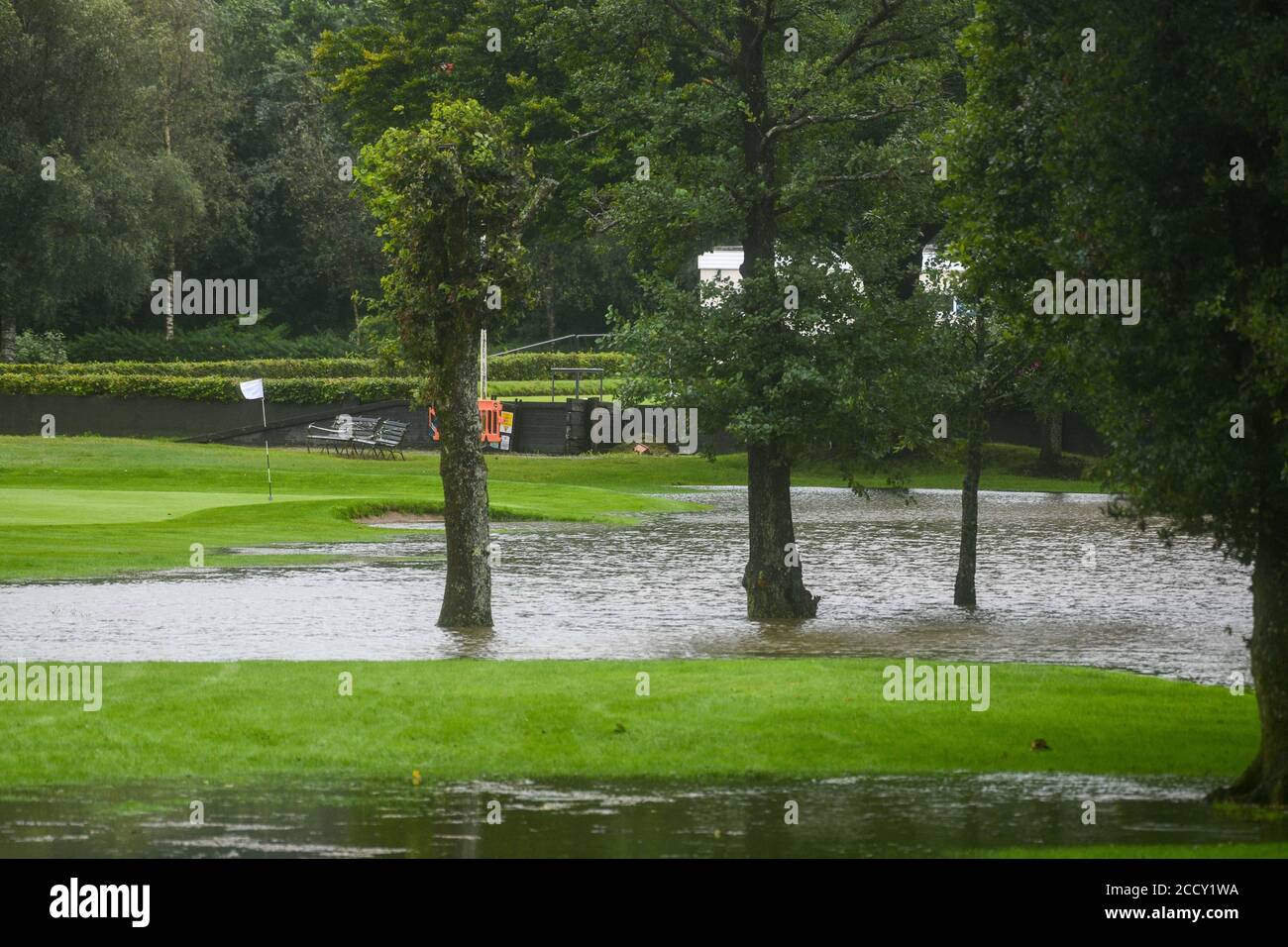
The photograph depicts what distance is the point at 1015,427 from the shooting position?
58.1 meters

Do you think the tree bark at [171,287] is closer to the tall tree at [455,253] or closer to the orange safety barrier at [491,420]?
the orange safety barrier at [491,420]

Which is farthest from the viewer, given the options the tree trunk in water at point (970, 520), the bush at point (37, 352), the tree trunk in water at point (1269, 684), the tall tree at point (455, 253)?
the bush at point (37, 352)

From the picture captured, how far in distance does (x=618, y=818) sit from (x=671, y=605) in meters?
12.9

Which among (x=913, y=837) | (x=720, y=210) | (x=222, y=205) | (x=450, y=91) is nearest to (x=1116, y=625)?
(x=720, y=210)

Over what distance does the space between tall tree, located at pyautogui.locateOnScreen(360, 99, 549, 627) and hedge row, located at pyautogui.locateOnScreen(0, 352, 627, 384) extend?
1497 inches

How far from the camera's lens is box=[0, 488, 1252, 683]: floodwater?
19.8 meters

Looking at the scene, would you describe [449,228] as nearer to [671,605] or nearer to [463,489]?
[463,489]

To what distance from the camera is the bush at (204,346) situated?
70875 millimetres

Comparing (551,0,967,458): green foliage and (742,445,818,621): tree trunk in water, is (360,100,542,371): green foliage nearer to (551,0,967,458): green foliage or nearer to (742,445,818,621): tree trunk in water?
(551,0,967,458): green foliage

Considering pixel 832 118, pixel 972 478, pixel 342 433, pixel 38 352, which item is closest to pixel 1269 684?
pixel 972 478

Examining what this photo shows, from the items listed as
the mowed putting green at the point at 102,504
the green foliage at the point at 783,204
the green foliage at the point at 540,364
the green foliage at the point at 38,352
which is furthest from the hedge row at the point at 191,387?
the green foliage at the point at 783,204

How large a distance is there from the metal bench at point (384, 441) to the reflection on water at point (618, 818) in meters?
39.7
